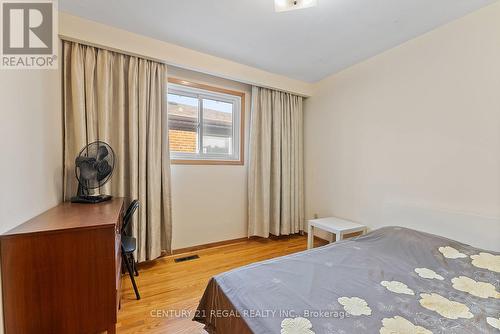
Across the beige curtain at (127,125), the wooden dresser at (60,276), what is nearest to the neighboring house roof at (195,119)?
the beige curtain at (127,125)

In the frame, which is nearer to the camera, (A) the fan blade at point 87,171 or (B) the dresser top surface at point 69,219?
(B) the dresser top surface at point 69,219

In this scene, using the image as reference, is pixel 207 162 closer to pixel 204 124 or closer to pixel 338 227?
pixel 204 124

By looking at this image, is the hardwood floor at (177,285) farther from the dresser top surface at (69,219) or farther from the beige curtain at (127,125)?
the dresser top surface at (69,219)

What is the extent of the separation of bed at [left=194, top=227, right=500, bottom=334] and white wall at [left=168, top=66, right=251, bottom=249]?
1556 millimetres

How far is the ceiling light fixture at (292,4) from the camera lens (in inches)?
62.1

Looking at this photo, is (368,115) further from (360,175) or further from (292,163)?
(292,163)

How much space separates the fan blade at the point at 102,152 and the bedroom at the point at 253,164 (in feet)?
0.77

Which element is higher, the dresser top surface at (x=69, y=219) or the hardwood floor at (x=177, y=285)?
the dresser top surface at (x=69, y=219)

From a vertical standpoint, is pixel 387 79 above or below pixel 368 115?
above

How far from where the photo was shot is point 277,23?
75.2 inches

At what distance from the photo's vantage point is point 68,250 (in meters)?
1.13

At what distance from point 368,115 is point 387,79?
16.4 inches

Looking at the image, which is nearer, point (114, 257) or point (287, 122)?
point (114, 257)

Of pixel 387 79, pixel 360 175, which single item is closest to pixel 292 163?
pixel 360 175
